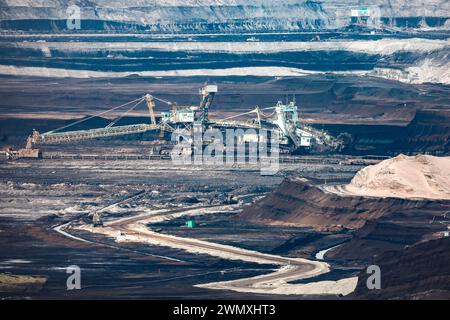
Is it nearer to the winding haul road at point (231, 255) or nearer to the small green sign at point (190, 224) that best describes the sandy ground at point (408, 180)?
the small green sign at point (190, 224)

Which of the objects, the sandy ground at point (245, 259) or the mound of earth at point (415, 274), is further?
the sandy ground at point (245, 259)

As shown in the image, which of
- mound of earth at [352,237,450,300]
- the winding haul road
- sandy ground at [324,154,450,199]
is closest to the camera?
mound of earth at [352,237,450,300]

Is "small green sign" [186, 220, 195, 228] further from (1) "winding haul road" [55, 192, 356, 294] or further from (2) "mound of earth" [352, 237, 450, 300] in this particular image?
(2) "mound of earth" [352, 237, 450, 300]

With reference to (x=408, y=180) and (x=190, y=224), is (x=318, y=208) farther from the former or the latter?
(x=190, y=224)

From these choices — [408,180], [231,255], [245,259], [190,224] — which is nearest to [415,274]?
[245,259]

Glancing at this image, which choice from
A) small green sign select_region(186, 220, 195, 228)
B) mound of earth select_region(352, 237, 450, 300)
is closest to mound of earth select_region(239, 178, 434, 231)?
small green sign select_region(186, 220, 195, 228)

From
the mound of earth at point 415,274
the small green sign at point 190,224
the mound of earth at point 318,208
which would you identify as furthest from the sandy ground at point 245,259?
the mound of earth at point 318,208

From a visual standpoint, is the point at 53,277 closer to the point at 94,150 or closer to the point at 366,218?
the point at 366,218

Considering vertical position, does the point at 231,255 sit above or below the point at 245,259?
above
